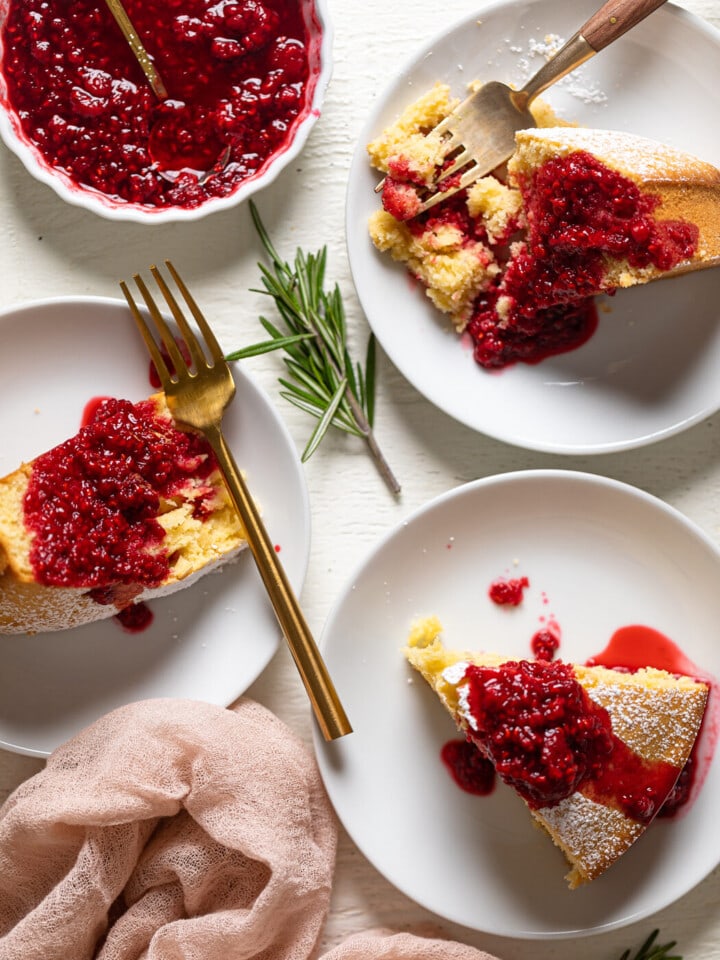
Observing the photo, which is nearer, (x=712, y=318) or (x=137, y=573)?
(x=137, y=573)

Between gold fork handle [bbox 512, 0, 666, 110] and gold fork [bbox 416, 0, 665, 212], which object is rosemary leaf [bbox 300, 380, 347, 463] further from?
gold fork handle [bbox 512, 0, 666, 110]

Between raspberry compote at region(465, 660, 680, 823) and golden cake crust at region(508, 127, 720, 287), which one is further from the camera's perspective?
golden cake crust at region(508, 127, 720, 287)

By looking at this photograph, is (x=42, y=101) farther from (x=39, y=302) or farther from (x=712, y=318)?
(x=712, y=318)

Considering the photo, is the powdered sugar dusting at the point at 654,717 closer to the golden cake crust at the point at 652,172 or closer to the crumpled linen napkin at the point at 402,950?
the crumpled linen napkin at the point at 402,950

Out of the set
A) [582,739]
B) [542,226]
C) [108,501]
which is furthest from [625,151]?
[108,501]

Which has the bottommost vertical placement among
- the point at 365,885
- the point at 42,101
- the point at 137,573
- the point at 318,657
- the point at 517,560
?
the point at 365,885

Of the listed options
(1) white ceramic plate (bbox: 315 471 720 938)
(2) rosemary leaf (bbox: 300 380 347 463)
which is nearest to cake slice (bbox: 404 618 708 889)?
(1) white ceramic plate (bbox: 315 471 720 938)

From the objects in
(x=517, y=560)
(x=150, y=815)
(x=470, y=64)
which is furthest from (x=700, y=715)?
(x=470, y=64)

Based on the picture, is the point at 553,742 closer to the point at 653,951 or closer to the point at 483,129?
the point at 653,951
